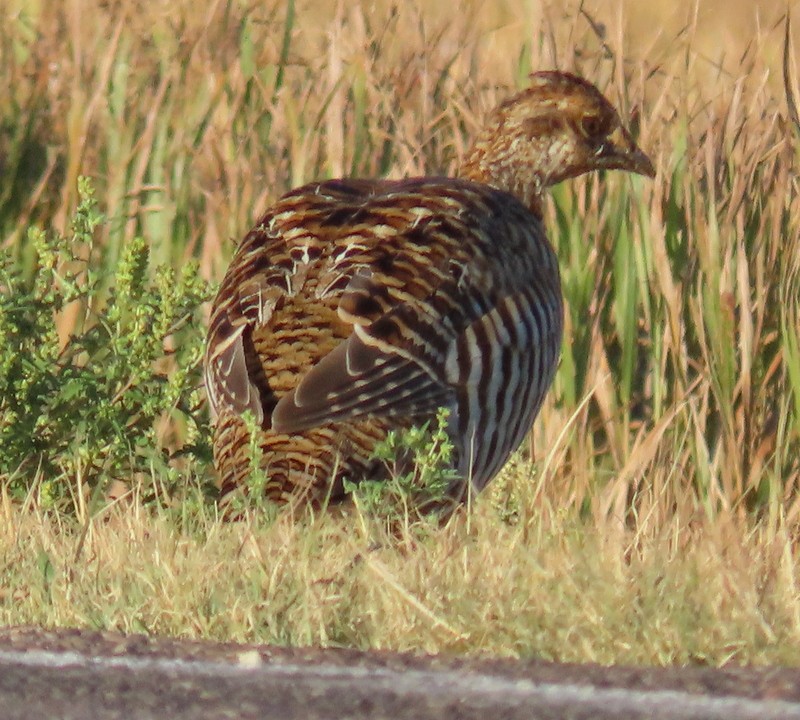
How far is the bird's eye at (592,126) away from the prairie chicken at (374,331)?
2.11 feet

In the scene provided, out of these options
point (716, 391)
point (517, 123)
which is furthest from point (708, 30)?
point (716, 391)

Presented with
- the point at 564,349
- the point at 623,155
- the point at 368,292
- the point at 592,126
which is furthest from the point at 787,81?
the point at 368,292

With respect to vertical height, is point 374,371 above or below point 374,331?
below

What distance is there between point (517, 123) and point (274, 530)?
8.56 feet

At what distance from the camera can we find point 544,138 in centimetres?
699

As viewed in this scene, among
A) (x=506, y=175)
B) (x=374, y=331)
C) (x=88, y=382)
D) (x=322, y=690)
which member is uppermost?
(x=506, y=175)

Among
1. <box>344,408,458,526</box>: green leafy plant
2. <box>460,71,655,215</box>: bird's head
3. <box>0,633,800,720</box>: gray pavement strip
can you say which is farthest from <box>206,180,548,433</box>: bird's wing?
<box>0,633,800,720</box>: gray pavement strip

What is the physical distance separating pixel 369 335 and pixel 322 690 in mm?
1941

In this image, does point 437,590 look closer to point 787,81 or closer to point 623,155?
point 787,81

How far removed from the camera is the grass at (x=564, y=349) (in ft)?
13.5

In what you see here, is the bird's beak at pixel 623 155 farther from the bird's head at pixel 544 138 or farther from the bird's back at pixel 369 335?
the bird's back at pixel 369 335

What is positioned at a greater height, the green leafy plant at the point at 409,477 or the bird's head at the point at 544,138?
the bird's head at the point at 544,138

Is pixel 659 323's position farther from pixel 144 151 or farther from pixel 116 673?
pixel 116 673

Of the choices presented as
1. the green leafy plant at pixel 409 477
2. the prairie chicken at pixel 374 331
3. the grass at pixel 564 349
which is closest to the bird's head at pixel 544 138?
the grass at pixel 564 349
